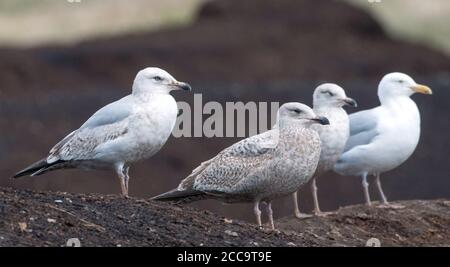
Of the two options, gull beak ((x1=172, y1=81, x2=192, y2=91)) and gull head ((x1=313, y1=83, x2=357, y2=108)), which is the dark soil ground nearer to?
gull beak ((x1=172, y1=81, x2=192, y2=91))

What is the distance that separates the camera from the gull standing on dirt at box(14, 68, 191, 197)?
10914 millimetres

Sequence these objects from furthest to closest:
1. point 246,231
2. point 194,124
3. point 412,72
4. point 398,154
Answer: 1. point 412,72
2. point 194,124
3. point 398,154
4. point 246,231

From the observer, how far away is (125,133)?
10953 millimetres

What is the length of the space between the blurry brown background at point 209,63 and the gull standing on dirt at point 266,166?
25.1 ft

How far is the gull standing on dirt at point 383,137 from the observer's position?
13.3 metres

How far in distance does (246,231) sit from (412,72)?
78.2 feet

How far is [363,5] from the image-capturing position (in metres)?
41.8

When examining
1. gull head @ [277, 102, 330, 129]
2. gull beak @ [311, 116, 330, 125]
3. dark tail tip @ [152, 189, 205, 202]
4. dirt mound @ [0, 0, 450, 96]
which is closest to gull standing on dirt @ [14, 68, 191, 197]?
dark tail tip @ [152, 189, 205, 202]

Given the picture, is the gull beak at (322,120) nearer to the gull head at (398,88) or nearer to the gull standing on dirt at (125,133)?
the gull standing on dirt at (125,133)

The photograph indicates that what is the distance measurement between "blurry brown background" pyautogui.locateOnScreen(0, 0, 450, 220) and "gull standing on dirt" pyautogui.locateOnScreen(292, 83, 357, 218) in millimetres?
6376

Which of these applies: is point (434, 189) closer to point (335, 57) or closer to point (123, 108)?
point (123, 108)

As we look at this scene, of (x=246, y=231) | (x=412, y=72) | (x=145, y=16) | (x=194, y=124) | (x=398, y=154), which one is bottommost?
(x=246, y=231)

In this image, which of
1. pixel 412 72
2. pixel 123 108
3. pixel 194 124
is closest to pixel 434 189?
pixel 194 124

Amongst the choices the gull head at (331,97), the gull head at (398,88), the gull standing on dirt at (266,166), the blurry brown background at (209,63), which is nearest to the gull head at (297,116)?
the gull standing on dirt at (266,166)
